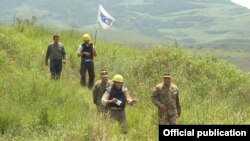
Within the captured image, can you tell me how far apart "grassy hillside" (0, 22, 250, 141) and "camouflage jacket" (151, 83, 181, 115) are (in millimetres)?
753

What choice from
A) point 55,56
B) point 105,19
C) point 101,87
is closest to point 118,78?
point 101,87

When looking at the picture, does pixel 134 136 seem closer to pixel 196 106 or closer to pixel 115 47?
pixel 196 106

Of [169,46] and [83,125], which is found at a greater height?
[169,46]

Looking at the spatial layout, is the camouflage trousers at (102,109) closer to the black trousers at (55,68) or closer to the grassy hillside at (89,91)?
the grassy hillside at (89,91)

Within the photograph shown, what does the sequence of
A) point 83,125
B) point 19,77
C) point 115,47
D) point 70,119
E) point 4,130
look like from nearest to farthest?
point 83,125, point 4,130, point 70,119, point 19,77, point 115,47

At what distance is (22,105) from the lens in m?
15.3

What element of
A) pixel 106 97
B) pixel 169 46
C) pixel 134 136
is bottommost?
pixel 134 136

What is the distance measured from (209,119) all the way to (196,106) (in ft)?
4.60

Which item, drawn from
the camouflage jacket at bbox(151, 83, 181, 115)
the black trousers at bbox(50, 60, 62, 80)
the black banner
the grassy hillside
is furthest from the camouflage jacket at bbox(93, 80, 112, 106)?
the black trousers at bbox(50, 60, 62, 80)

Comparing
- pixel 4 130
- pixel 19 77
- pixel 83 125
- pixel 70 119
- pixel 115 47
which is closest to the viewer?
pixel 83 125

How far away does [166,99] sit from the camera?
1382 cm

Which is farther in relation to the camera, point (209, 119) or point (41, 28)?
point (41, 28)

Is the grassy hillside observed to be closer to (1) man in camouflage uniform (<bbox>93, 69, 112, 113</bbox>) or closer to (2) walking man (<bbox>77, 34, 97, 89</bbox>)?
(1) man in camouflage uniform (<bbox>93, 69, 112, 113</bbox>)

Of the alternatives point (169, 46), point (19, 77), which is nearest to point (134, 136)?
point (19, 77)
